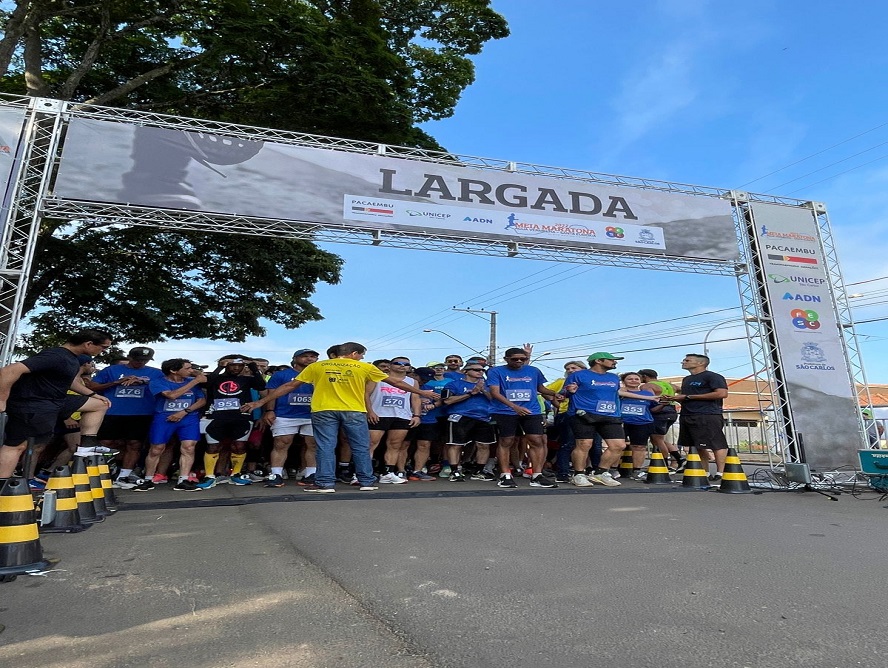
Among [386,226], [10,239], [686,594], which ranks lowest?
[686,594]

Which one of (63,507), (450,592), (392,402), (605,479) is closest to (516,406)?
(605,479)

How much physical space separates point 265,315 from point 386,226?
7.82 meters

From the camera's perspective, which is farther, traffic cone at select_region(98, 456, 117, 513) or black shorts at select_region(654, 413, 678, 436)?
black shorts at select_region(654, 413, 678, 436)

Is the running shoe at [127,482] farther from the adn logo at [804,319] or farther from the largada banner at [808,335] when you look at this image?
the adn logo at [804,319]

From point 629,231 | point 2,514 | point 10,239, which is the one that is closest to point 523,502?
point 2,514

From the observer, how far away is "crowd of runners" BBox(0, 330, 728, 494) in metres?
6.45

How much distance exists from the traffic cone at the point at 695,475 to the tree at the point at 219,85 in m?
8.88

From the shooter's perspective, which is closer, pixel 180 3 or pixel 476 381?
pixel 476 381

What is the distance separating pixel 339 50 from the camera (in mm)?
10797

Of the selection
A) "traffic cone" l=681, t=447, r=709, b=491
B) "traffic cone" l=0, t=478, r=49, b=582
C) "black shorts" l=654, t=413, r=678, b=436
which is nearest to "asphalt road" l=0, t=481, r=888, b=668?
"traffic cone" l=0, t=478, r=49, b=582

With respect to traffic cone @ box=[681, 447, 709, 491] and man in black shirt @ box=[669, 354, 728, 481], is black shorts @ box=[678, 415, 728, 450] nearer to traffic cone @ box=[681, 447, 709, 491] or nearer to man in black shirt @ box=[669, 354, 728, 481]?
man in black shirt @ box=[669, 354, 728, 481]

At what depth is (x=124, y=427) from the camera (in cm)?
701

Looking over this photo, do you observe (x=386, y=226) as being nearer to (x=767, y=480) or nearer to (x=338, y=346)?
(x=338, y=346)

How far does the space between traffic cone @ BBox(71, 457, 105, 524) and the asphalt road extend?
0.43ft
